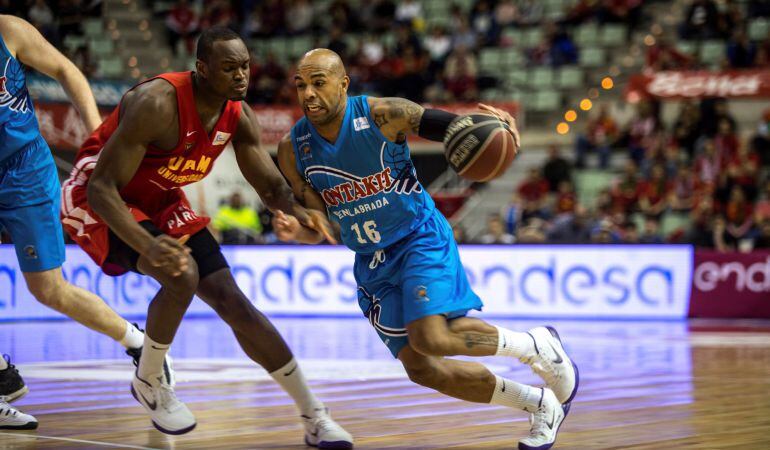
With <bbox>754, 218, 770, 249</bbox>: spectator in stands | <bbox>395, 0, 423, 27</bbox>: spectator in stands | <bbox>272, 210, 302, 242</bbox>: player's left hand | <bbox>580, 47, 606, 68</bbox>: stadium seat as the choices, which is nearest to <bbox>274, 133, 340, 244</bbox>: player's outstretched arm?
<bbox>272, 210, 302, 242</bbox>: player's left hand

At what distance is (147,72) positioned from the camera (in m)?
20.2

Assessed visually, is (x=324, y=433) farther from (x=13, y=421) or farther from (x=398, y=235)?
(x=13, y=421)

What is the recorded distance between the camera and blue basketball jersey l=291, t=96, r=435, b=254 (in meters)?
4.68

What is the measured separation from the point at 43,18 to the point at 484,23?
25.4 feet

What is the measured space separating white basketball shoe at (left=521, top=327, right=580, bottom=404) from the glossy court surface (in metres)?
0.23

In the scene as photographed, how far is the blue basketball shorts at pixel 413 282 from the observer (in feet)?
14.8

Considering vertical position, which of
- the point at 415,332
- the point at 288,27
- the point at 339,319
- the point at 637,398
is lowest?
the point at 339,319

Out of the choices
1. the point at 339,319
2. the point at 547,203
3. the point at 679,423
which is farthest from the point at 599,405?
the point at 547,203

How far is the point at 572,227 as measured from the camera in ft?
48.1

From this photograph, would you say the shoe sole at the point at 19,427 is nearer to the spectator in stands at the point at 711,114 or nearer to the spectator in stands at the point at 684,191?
the spectator in stands at the point at 684,191

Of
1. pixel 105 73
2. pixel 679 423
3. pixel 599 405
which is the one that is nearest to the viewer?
pixel 679 423

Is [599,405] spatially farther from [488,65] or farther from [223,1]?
[223,1]

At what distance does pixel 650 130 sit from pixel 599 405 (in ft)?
38.3

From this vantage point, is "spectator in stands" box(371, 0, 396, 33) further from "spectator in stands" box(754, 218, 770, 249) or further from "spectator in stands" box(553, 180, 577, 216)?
"spectator in stands" box(754, 218, 770, 249)
